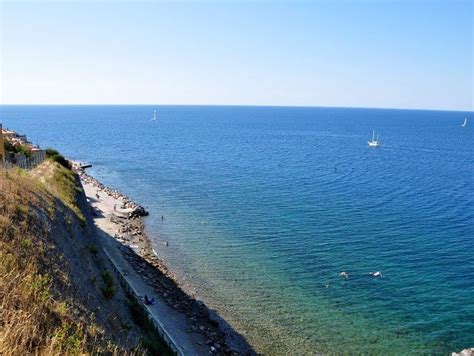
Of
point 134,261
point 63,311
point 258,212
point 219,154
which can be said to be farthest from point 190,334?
point 219,154

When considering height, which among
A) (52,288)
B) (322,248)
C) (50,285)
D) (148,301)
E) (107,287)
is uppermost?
(50,285)

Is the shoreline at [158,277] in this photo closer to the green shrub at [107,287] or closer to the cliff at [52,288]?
the cliff at [52,288]

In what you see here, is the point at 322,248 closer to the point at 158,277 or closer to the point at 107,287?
the point at 158,277

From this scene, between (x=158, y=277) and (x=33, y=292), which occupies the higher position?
(x=33, y=292)

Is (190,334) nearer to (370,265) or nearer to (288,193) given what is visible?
(370,265)

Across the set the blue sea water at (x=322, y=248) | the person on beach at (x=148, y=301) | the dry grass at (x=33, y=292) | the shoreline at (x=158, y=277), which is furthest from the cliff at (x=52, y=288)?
the blue sea water at (x=322, y=248)

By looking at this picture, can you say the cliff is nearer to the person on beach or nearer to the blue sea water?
the person on beach

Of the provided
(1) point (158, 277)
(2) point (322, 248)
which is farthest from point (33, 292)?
(2) point (322, 248)
